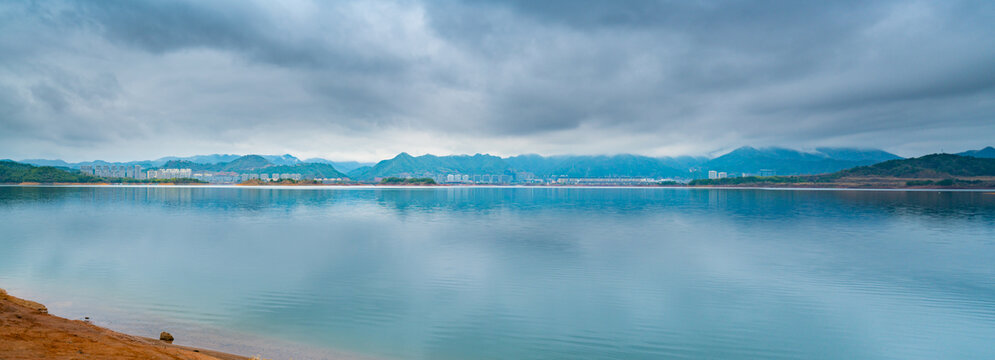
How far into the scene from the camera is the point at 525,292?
1800 cm

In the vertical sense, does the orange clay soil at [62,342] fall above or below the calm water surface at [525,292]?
above

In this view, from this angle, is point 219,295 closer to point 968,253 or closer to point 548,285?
point 548,285

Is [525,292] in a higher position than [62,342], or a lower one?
A: lower

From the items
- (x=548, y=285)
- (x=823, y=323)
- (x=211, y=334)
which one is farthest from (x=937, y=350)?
(x=211, y=334)

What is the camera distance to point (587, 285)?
19.3m

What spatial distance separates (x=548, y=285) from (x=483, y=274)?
3.58m

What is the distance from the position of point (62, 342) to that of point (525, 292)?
523 inches

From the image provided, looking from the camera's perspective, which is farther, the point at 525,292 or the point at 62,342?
the point at 525,292

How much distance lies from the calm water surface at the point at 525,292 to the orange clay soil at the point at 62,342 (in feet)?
6.50

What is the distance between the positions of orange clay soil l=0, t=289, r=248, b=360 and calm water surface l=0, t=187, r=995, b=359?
1.98m

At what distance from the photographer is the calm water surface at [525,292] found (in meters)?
12.5

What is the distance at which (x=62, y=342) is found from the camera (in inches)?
345

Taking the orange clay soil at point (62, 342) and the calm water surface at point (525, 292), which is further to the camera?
the calm water surface at point (525, 292)

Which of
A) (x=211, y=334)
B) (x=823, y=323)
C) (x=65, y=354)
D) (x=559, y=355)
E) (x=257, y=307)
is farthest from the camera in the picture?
(x=257, y=307)
